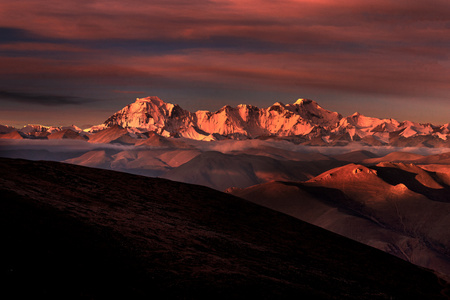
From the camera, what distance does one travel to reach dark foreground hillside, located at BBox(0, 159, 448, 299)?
1841 inches

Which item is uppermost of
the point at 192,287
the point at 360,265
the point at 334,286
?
the point at 192,287

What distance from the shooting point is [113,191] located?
109 m

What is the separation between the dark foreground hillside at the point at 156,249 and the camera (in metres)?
46.8

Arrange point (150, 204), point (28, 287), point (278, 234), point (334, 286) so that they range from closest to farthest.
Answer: point (28, 287), point (334, 286), point (150, 204), point (278, 234)

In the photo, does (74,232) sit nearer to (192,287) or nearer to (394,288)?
(192,287)

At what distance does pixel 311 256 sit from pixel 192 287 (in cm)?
5608

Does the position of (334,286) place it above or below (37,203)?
below

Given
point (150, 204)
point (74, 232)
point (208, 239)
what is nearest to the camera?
point (74, 232)

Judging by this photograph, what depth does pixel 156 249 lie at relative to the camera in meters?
63.5

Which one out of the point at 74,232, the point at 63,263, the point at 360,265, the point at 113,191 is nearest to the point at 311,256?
the point at 360,265

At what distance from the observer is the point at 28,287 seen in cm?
4141

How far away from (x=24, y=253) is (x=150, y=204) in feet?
199

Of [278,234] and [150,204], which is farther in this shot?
[278,234]

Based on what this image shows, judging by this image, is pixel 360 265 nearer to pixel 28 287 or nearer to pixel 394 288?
pixel 394 288
